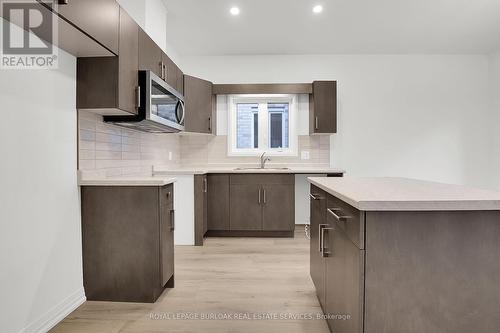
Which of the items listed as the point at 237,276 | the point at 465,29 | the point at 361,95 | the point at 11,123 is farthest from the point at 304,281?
the point at 465,29

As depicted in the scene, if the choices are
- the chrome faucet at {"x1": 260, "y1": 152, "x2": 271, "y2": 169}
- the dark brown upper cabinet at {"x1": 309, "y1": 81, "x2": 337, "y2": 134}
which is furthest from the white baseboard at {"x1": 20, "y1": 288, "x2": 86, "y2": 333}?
the dark brown upper cabinet at {"x1": 309, "y1": 81, "x2": 337, "y2": 134}

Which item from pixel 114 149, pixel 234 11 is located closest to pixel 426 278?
pixel 114 149

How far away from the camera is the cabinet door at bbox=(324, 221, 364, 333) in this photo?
114 cm

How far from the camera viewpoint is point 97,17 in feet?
5.57

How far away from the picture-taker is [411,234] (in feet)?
3.65

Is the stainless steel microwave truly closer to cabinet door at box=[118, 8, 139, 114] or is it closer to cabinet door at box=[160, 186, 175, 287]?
cabinet door at box=[118, 8, 139, 114]

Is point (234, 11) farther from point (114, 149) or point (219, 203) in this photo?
point (219, 203)

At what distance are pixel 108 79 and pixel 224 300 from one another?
1.69m

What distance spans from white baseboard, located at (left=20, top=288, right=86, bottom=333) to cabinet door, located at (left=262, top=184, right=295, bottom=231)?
7.19 feet

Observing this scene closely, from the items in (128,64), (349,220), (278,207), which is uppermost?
(128,64)

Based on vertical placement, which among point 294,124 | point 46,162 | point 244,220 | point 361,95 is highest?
point 361,95

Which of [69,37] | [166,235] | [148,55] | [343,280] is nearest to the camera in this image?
[343,280]

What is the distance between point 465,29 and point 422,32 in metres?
0.49

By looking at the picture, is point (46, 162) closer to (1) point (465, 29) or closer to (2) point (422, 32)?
(2) point (422, 32)
